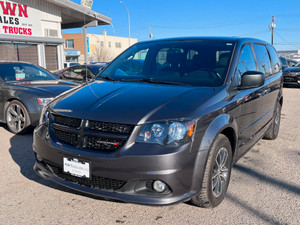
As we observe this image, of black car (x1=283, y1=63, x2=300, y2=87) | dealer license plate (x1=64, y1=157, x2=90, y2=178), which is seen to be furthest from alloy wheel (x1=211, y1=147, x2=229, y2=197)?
black car (x1=283, y1=63, x2=300, y2=87)

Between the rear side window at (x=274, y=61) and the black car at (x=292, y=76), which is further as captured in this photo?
the black car at (x=292, y=76)

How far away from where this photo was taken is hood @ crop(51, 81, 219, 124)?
2.55m

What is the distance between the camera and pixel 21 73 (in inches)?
259

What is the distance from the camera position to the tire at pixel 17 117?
555 centimetres

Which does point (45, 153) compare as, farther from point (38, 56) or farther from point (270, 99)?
point (38, 56)

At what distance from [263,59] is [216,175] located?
2418 mm

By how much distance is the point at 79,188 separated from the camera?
266cm

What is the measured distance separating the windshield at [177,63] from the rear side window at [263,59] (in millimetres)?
795

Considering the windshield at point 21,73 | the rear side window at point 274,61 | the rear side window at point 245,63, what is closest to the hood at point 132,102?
the rear side window at point 245,63

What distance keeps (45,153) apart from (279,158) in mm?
3491

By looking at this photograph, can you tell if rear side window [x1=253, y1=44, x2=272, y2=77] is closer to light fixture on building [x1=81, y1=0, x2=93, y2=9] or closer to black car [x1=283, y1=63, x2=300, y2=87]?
black car [x1=283, y1=63, x2=300, y2=87]

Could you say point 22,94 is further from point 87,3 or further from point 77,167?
point 87,3

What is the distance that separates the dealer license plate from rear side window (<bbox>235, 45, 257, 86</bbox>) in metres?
1.88

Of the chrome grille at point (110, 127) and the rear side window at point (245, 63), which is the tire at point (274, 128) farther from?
the chrome grille at point (110, 127)
